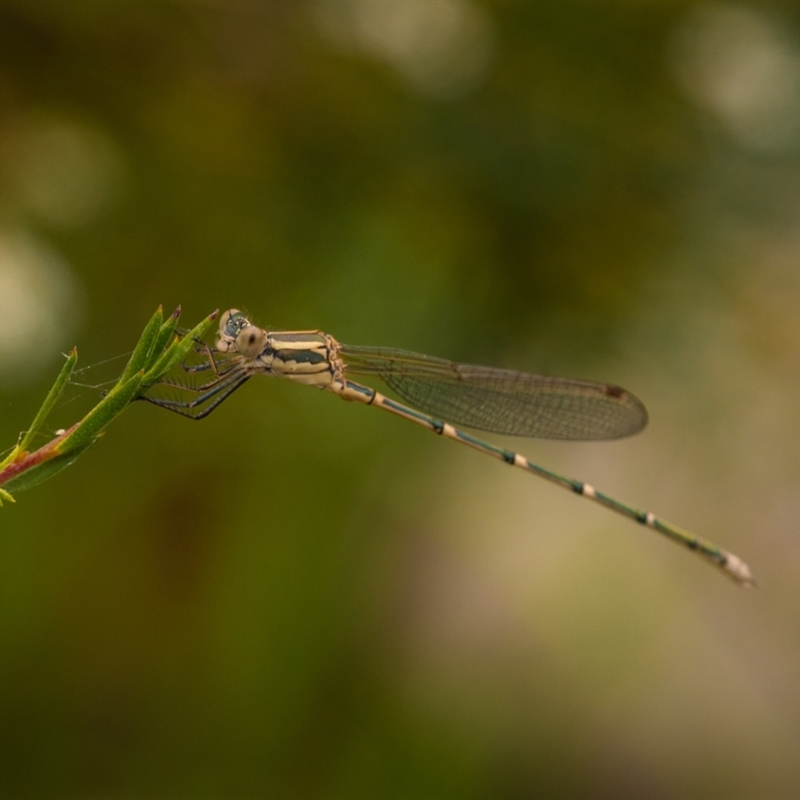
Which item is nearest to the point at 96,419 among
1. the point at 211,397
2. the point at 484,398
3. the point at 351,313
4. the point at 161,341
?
the point at 161,341

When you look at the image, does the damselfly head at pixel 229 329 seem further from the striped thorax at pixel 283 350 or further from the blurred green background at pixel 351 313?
the blurred green background at pixel 351 313

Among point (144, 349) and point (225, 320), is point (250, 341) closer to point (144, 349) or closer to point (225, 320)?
point (225, 320)

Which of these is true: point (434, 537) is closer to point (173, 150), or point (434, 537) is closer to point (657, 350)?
point (657, 350)

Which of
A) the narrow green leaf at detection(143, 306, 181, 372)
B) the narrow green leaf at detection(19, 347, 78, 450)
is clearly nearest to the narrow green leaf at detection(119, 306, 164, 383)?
the narrow green leaf at detection(143, 306, 181, 372)

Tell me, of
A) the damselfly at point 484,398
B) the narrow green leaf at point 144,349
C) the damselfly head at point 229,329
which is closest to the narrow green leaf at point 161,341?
the narrow green leaf at point 144,349

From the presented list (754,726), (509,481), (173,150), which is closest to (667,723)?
(754,726)

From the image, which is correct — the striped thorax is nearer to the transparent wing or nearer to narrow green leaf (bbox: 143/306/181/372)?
the transparent wing

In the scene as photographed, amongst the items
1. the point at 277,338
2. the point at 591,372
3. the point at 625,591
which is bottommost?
the point at 277,338
